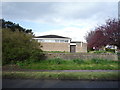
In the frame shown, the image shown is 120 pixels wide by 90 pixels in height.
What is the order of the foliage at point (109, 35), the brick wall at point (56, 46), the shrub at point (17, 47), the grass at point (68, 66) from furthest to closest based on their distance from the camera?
the brick wall at point (56, 46), the foliage at point (109, 35), the shrub at point (17, 47), the grass at point (68, 66)

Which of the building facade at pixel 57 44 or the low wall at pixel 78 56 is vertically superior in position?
the building facade at pixel 57 44

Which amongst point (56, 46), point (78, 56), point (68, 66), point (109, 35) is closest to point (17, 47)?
point (68, 66)

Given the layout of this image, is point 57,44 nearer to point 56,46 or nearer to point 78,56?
point 56,46

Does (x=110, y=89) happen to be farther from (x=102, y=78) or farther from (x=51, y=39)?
(x=51, y=39)

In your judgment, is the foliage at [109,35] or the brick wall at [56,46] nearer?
the foliage at [109,35]

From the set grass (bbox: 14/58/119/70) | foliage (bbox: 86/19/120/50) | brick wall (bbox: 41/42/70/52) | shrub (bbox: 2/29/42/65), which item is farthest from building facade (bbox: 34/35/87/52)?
shrub (bbox: 2/29/42/65)

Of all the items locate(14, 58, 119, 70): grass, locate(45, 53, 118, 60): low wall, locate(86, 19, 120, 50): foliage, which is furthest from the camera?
locate(86, 19, 120, 50): foliage

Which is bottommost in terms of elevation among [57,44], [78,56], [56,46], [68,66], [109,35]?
[68,66]

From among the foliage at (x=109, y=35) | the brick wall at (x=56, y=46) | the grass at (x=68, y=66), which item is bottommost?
the grass at (x=68, y=66)

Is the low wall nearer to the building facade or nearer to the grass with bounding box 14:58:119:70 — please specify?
the grass with bounding box 14:58:119:70

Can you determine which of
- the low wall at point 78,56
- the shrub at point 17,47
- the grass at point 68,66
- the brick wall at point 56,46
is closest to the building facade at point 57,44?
the brick wall at point 56,46

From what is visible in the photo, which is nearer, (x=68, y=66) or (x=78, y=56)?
(x=68, y=66)

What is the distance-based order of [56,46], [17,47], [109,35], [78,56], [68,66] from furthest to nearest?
[56,46] < [109,35] < [78,56] < [17,47] < [68,66]

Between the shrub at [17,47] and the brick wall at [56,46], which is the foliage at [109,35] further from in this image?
the brick wall at [56,46]
